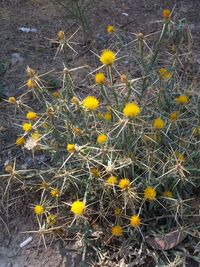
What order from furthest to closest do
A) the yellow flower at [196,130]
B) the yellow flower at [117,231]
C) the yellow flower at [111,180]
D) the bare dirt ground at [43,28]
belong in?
the bare dirt ground at [43,28] → the yellow flower at [196,130] → the yellow flower at [117,231] → the yellow flower at [111,180]

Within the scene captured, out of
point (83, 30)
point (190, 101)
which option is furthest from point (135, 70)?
point (190, 101)

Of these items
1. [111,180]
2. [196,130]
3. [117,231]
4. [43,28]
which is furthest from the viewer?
[43,28]

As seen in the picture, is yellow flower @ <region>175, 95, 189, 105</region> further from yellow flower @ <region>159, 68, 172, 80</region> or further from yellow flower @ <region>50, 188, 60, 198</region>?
yellow flower @ <region>50, 188, 60, 198</region>

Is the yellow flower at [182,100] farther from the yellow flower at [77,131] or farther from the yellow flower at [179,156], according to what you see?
the yellow flower at [77,131]

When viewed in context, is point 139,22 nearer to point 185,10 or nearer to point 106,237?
point 185,10

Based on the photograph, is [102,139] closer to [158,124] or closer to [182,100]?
[158,124]

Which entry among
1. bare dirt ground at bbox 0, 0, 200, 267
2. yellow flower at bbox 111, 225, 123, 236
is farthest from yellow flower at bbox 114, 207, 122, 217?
bare dirt ground at bbox 0, 0, 200, 267

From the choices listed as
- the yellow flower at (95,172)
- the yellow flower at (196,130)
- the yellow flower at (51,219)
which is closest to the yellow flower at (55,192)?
the yellow flower at (51,219)

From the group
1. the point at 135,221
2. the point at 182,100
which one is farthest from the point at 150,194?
the point at 182,100

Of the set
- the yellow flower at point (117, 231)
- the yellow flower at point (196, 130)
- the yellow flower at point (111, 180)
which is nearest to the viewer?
the yellow flower at point (111, 180)

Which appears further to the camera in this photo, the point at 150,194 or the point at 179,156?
the point at 179,156

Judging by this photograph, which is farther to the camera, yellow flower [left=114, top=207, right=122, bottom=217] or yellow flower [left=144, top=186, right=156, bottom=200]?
yellow flower [left=114, top=207, right=122, bottom=217]

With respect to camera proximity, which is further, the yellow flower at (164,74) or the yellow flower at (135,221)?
the yellow flower at (164,74)
